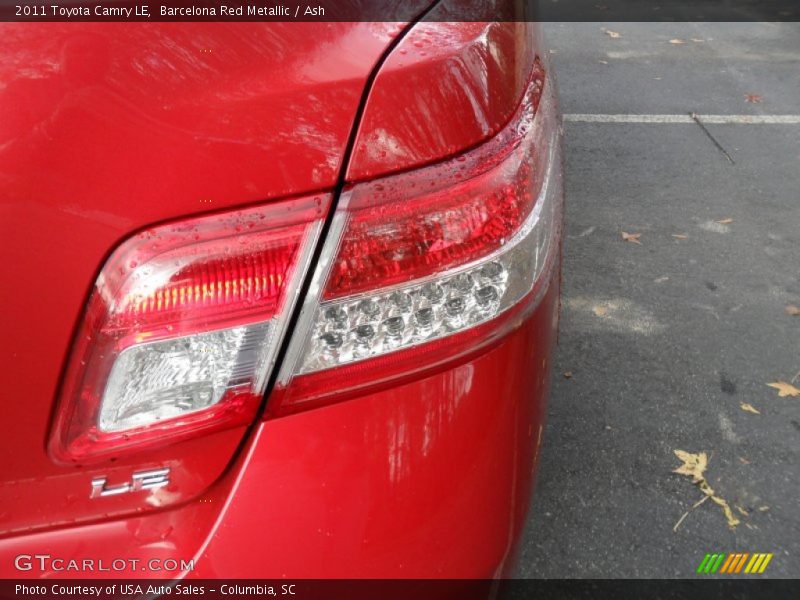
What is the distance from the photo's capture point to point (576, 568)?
2146 mm

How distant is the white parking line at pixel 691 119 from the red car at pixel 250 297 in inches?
173

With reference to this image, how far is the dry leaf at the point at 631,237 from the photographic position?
373cm

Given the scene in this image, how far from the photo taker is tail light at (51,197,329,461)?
2.96ft

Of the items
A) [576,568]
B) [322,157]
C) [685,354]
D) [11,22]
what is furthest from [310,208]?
[685,354]

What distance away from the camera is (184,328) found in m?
0.93

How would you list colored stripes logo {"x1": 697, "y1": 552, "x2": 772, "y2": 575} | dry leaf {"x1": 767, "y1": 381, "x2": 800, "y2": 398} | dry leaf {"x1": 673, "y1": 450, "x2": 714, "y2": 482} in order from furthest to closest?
1. dry leaf {"x1": 767, "y1": 381, "x2": 800, "y2": 398}
2. dry leaf {"x1": 673, "y1": 450, "x2": 714, "y2": 482}
3. colored stripes logo {"x1": 697, "y1": 552, "x2": 772, "y2": 575}

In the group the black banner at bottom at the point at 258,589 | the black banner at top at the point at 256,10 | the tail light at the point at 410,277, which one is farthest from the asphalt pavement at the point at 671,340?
the black banner at top at the point at 256,10

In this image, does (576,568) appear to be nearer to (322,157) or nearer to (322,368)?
(322,368)

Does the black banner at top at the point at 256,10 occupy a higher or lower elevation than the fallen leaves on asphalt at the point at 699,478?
higher

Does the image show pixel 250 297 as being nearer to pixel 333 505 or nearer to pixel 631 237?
pixel 333 505

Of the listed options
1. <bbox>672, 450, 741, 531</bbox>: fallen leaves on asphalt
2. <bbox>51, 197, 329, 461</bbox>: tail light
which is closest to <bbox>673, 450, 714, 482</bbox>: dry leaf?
<bbox>672, 450, 741, 531</bbox>: fallen leaves on asphalt

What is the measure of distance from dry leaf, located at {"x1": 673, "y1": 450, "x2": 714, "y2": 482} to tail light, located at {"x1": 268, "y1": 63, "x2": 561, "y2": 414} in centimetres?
165

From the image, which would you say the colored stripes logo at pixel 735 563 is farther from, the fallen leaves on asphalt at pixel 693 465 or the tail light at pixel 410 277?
the tail light at pixel 410 277

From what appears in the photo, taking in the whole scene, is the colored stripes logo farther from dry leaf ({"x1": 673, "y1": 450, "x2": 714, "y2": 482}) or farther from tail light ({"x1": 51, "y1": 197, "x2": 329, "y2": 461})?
tail light ({"x1": 51, "y1": 197, "x2": 329, "y2": 461})
